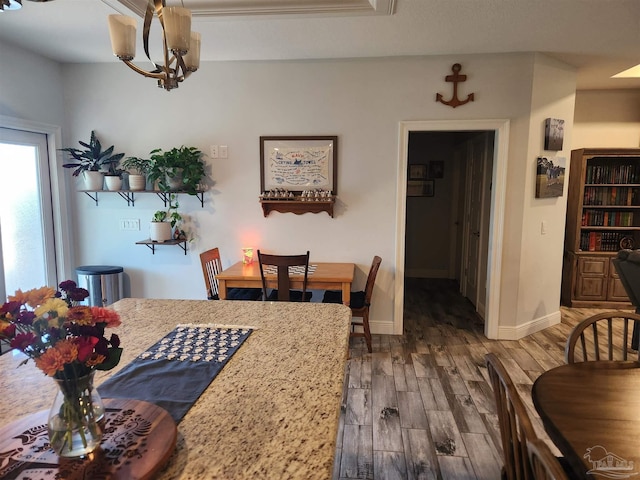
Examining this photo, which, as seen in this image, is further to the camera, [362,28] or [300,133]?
[300,133]

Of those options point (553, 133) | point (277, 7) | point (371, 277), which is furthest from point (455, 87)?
point (371, 277)

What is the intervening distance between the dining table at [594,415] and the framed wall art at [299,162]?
8.35 feet

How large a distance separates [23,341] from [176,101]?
3.37m

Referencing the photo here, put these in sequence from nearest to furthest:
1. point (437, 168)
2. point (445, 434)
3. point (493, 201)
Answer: point (445, 434)
point (493, 201)
point (437, 168)

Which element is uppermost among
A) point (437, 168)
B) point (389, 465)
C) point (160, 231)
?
point (437, 168)

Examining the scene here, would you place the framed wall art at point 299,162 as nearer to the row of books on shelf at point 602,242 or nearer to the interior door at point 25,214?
the interior door at point 25,214

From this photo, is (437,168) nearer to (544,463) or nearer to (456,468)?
(456,468)

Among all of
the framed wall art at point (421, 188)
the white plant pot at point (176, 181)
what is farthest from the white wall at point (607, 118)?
the white plant pot at point (176, 181)

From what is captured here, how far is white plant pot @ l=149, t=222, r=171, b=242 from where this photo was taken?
11.9 feet

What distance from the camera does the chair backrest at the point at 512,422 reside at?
94cm

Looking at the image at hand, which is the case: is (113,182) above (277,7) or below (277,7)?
below

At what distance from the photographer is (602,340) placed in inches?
140

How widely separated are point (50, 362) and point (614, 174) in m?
5.54

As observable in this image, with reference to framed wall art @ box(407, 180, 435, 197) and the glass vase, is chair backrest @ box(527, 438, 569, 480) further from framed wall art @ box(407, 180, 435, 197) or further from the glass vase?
framed wall art @ box(407, 180, 435, 197)
